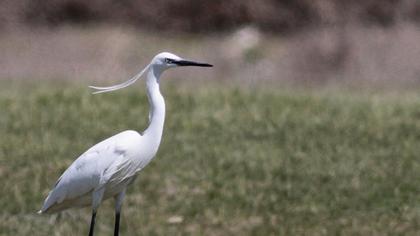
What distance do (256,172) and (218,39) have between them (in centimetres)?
759

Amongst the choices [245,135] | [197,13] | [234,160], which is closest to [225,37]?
[197,13]

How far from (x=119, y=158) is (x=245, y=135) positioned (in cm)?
340

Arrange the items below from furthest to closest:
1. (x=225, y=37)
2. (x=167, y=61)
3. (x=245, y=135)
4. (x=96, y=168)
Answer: (x=225, y=37), (x=245, y=135), (x=96, y=168), (x=167, y=61)

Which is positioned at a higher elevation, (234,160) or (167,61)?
(167,61)

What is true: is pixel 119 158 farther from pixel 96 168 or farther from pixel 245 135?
pixel 245 135

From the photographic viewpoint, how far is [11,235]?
6621mm

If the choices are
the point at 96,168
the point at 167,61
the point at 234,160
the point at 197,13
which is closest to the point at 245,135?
the point at 234,160

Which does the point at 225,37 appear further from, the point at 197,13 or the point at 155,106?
the point at 155,106

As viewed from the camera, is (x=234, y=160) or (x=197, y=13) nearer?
(x=234, y=160)

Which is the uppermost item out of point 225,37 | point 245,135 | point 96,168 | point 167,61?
point 167,61

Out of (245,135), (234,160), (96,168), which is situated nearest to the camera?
(96,168)

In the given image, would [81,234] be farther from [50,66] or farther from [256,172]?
[50,66]

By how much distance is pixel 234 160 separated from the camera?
797 centimetres

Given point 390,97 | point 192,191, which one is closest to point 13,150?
point 192,191
